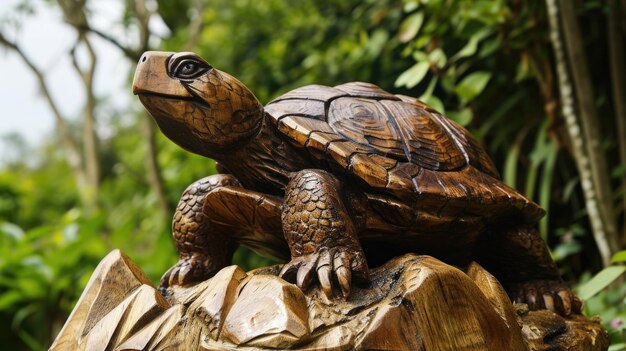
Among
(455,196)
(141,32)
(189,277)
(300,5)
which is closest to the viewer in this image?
(455,196)

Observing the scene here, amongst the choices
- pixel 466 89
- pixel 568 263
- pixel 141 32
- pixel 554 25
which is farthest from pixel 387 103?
pixel 141 32

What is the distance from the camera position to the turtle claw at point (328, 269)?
94 centimetres

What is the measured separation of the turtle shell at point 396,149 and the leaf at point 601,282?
333mm

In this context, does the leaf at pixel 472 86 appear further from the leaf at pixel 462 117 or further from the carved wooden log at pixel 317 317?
the carved wooden log at pixel 317 317

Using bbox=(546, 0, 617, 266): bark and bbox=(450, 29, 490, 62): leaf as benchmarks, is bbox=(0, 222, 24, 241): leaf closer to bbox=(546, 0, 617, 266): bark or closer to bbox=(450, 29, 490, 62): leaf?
bbox=(450, 29, 490, 62): leaf

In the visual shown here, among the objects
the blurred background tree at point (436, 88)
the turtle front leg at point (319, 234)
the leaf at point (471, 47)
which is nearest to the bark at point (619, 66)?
the blurred background tree at point (436, 88)

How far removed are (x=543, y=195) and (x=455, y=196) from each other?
136cm

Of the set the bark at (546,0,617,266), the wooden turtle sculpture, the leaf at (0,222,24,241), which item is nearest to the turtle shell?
the wooden turtle sculpture

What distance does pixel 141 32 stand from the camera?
3176 mm

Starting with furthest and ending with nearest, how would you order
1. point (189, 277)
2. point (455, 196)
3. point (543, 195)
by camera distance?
point (543, 195)
point (189, 277)
point (455, 196)

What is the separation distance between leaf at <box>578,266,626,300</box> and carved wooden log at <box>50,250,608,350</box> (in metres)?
0.44

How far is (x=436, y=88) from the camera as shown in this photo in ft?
8.53

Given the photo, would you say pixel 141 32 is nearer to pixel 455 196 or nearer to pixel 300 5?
pixel 300 5

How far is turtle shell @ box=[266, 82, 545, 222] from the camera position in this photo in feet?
3.49
